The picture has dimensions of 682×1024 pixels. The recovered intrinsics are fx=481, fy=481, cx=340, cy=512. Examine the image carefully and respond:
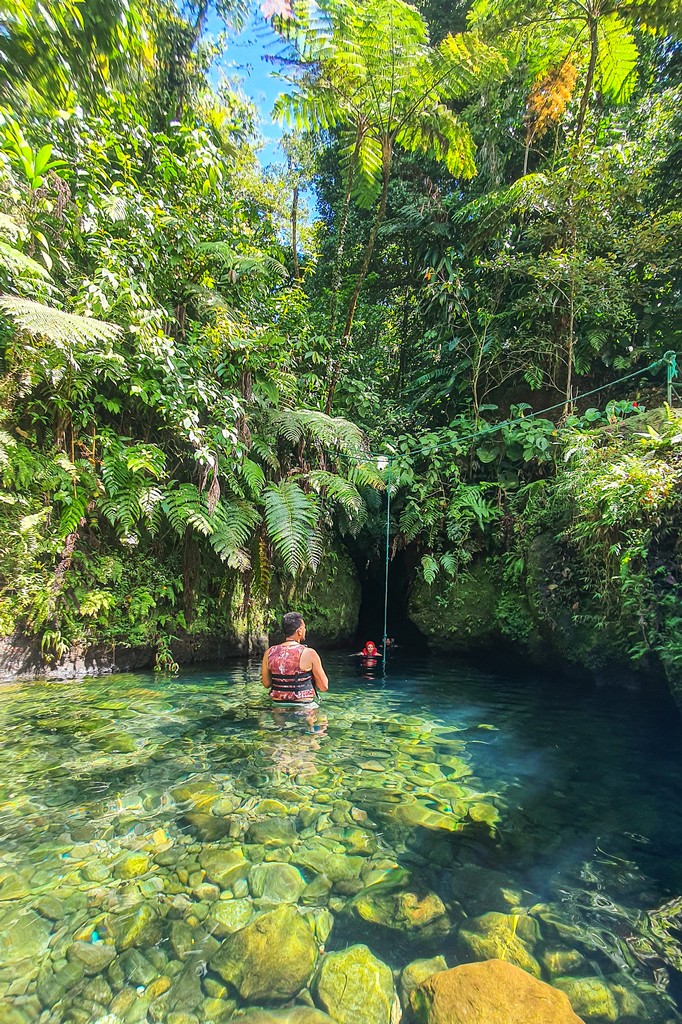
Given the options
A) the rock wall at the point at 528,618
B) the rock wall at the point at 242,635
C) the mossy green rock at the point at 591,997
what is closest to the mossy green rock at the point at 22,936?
the mossy green rock at the point at 591,997

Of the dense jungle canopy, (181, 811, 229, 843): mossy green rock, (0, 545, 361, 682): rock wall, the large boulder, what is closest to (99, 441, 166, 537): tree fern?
the dense jungle canopy

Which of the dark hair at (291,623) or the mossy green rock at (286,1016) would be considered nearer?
the mossy green rock at (286,1016)

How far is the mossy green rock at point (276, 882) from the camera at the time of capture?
1.90 meters

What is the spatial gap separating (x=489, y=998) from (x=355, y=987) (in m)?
0.41

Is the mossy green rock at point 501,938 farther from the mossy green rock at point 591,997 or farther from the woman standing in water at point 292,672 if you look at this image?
the woman standing in water at point 292,672

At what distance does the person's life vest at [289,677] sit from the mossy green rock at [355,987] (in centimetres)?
234

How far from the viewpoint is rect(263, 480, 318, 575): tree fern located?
537 centimetres

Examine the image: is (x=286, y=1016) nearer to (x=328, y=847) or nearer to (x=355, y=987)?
(x=355, y=987)

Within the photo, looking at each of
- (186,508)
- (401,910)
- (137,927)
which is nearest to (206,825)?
(137,927)

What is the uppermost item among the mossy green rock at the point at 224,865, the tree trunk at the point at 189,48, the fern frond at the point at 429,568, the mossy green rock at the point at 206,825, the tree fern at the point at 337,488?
the tree trunk at the point at 189,48

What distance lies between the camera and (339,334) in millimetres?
8609

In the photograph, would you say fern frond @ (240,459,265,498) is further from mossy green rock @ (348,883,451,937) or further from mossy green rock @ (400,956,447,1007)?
mossy green rock @ (400,956,447,1007)

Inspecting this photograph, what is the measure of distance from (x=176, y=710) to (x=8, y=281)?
4.19 metres

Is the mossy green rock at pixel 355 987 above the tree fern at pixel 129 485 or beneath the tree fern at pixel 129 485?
beneath
